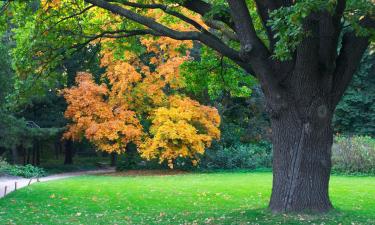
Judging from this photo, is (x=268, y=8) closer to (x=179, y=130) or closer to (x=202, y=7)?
(x=202, y=7)

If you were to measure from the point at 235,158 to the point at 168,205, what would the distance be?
17293 mm

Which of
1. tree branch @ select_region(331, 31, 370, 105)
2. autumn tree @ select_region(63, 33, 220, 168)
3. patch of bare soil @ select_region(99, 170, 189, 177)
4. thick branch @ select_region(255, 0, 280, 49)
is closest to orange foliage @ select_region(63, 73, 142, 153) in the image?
autumn tree @ select_region(63, 33, 220, 168)

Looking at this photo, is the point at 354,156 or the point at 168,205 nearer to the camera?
the point at 168,205

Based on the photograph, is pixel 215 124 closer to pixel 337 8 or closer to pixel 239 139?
pixel 239 139

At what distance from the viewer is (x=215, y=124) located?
2864cm

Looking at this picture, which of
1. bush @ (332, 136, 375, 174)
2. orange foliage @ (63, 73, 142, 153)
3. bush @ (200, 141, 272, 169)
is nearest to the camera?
bush @ (332, 136, 375, 174)

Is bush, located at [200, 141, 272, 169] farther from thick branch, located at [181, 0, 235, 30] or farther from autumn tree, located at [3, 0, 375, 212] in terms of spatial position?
autumn tree, located at [3, 0, 375, 212]

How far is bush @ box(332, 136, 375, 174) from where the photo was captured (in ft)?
84.5

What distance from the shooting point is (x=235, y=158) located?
30.5 metres

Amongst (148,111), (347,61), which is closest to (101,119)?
(148,111)

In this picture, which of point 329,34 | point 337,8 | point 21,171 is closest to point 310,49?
point 329,34

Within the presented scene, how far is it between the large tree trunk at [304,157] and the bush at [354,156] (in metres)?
17.4

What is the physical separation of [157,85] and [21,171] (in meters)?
9.33

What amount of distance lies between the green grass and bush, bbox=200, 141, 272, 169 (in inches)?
419
